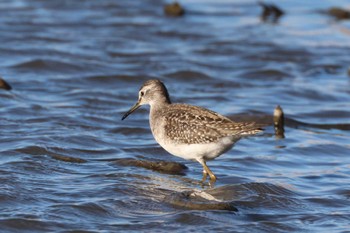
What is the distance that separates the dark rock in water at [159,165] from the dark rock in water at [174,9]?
10.5 m

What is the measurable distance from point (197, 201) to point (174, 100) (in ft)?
16.9

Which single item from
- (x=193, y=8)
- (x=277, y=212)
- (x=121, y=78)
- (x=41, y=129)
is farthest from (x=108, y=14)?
(x=277, y=212)

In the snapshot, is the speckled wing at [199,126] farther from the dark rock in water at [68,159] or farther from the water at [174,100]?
the dark rock in water at [68,159]

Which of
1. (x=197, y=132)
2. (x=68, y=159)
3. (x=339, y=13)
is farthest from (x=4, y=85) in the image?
(x=339, y=13)

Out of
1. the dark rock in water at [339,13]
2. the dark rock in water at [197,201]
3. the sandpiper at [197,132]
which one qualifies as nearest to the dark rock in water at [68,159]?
the sandpiper at [197,132]

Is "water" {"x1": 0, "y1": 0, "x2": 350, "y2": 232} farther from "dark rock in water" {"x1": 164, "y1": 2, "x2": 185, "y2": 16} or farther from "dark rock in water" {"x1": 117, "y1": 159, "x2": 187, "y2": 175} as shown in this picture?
"dark rock in water" {"x1": 164, "y1": 2, "x2": 185, "y2": 16}

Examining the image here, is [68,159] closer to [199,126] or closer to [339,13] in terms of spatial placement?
[199,126]

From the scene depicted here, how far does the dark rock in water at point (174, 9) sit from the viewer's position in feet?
67.7

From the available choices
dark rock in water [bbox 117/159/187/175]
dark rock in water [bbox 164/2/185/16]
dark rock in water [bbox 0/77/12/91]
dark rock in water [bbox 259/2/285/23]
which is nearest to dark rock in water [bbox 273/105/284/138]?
dark rock in water [bbox 117/159/187/175]

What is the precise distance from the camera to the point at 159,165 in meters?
10.5

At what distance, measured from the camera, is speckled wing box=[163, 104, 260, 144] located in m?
9.43

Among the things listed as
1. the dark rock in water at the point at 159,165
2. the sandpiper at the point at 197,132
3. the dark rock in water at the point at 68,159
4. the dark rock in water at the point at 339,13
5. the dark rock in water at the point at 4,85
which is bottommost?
the dark rock in water at the point at 159,165

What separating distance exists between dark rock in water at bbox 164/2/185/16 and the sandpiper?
10.7m

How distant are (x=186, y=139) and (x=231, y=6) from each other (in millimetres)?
13042
